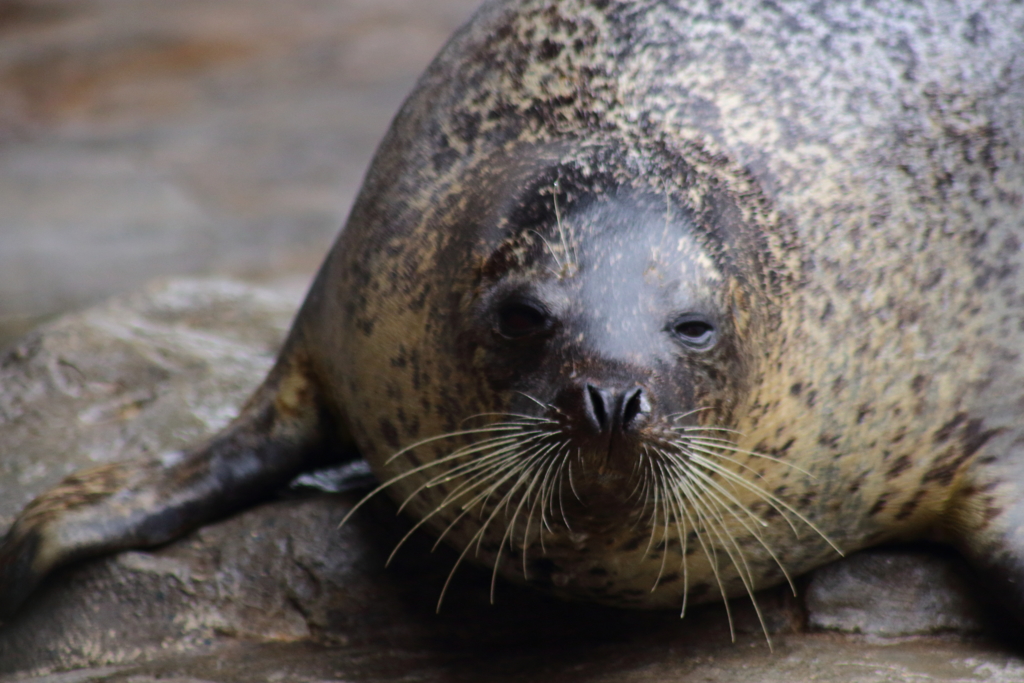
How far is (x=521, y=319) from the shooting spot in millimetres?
2631

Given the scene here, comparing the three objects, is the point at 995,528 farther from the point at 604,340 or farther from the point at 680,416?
the point at 604,340

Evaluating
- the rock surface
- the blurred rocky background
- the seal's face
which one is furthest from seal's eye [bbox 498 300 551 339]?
the blurred rocky background

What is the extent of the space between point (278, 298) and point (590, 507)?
10.7 ft

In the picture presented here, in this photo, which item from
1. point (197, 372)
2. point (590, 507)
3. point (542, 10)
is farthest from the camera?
point (197, 372)

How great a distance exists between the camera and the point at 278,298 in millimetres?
5703

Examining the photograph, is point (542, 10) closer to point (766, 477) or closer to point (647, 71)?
point (647, 71)

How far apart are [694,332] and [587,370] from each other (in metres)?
0.33

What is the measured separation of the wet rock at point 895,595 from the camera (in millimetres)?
3125

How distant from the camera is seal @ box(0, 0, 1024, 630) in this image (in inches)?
105

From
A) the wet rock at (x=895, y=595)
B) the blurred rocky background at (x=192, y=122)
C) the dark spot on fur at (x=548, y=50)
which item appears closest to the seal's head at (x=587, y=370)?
the wet rock at (x=895, y=595)

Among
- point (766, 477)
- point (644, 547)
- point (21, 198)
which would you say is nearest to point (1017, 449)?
point (766, 477)

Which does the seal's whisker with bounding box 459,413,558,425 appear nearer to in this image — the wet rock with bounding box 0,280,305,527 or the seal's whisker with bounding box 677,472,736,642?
the seal's whisker with bounding box 677,472,736,642

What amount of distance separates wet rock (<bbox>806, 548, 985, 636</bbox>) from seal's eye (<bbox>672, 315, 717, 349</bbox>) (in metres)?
0.95

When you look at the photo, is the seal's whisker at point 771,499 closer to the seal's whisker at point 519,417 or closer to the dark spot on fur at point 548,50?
the seal's whisker at point 519,417
